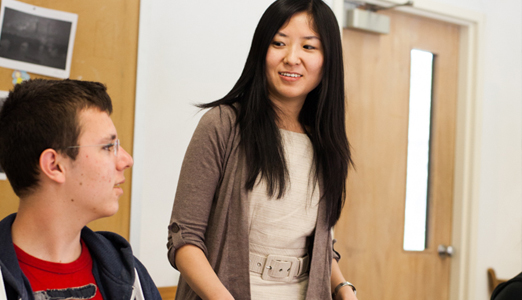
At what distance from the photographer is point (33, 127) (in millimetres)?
938

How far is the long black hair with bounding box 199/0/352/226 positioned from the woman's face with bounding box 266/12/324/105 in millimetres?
15

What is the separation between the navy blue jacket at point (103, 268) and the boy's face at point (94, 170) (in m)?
0.09

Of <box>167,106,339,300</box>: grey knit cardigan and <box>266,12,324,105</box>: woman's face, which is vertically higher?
<box>266,12,324,105</box>: woman's face

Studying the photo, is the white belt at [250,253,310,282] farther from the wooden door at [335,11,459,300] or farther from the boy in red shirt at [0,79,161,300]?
the wooden door at [335,11,459,300]

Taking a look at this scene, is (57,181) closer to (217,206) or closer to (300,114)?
(217,206)

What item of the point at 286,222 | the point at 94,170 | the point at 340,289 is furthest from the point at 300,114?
the point at 94,170

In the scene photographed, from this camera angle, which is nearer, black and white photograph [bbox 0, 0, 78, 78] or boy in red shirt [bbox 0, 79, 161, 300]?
boy in red shirt [bbox 0, 79, 161, 300]

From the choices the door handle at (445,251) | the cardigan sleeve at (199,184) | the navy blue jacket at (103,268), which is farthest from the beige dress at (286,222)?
the door handle at (445,251)

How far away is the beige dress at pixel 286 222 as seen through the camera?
118cm

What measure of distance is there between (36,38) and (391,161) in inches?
74.4

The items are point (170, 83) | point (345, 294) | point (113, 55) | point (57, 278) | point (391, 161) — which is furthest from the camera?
point (391, 161)

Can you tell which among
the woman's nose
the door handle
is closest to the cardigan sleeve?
the woman's nose

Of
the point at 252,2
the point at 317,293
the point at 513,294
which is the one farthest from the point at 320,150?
the point at 252,2

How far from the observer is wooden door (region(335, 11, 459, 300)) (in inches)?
108
